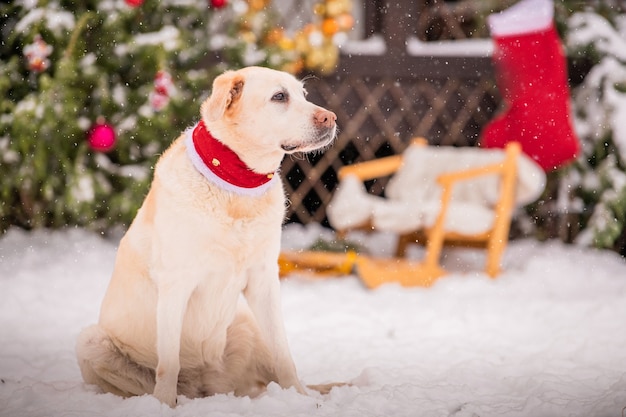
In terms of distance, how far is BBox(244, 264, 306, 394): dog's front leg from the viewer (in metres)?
1.79

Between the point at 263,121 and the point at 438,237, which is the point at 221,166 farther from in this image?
the point at 438,237

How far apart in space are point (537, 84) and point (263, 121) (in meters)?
2.78

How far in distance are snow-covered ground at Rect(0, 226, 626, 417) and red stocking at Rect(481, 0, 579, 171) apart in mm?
731

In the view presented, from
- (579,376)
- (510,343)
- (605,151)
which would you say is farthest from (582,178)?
(579,376)

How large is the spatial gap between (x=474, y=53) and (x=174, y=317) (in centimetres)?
379

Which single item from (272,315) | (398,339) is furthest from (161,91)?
(272,315)

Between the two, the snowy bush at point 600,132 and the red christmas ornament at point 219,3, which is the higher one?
the red christmas ornament at point 219,3

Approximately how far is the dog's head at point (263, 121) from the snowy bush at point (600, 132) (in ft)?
9.73

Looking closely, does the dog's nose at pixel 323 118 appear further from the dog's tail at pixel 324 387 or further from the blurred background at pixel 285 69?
the blurred background at pixel 285 69

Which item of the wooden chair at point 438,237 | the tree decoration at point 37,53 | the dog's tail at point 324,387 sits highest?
the tree decoration at point 37,53

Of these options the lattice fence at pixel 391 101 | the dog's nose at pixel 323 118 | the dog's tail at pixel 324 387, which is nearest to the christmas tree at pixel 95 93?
the lattice fence at pixel 391 101

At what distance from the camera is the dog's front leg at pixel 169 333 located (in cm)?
168

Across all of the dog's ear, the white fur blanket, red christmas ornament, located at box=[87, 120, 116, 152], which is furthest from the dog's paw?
the white fur blanket

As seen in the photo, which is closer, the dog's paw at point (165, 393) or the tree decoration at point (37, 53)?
the dog's paw at point (165, 393)
